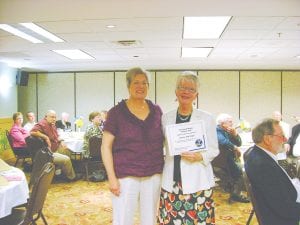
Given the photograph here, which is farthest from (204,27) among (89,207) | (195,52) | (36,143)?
(36,143)

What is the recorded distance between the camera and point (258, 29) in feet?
15.5

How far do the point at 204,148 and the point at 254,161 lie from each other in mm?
385

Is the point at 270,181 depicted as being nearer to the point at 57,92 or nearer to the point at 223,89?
the point at 223,89

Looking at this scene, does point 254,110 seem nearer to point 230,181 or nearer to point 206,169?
point 230,181

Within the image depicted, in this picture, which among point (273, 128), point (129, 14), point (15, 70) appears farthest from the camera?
point (15, 70)

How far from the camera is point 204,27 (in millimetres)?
4754

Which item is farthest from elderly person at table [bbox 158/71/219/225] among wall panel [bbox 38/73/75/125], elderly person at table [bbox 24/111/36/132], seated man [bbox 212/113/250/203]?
wall panel [bbox 38/73/75/125]

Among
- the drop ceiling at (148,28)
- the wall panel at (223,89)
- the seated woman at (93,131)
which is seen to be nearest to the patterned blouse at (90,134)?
the seated woman at (93,131)

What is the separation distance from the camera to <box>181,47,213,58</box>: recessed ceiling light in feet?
21.3

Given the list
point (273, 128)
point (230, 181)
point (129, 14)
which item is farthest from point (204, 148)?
point (230, 181)

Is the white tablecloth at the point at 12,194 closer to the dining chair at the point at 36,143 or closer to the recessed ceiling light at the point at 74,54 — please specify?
the dining chair at the point at 36,143

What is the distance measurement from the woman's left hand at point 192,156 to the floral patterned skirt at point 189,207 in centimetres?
18

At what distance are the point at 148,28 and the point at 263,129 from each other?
285 centimetres

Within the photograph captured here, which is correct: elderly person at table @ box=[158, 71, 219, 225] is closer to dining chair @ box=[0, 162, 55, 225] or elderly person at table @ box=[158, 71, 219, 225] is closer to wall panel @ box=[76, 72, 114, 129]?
dining chair @ box=[0, 162, 55, 225]
